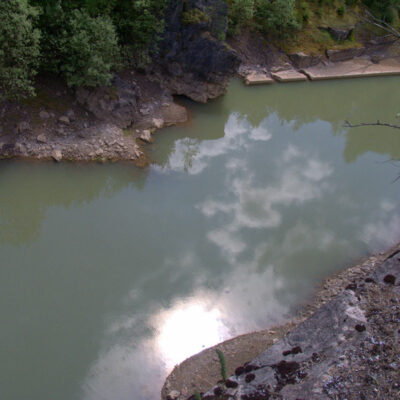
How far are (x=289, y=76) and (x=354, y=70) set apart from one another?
18.6ft

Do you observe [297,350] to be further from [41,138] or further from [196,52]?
[196,52]

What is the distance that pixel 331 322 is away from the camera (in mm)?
8914

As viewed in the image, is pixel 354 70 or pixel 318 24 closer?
pixel 354 70

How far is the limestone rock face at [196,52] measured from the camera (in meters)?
20.0

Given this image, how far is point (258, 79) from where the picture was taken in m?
24.8

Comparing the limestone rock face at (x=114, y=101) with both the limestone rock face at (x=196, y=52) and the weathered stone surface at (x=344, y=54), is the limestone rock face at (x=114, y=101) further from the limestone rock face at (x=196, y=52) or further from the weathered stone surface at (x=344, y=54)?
the weathered stone surface at (x=344, y=54)

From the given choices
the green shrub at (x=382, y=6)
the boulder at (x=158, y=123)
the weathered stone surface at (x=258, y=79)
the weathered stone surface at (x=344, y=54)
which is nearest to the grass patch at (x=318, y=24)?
the weathered stone surface at (x=344, y=54)

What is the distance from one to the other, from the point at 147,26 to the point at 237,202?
31.2ft

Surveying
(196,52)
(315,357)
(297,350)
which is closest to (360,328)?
(315,357)

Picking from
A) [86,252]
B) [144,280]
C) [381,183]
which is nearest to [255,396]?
[144,280]

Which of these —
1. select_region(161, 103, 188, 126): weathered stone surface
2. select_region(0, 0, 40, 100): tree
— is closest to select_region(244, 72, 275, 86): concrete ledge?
select_region(161, 103, 188, 126): weathered stone surface

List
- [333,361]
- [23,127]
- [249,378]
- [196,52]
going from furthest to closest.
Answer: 1. [196,52]
2. [23,127]
3. [249,378]
4. [333,361]

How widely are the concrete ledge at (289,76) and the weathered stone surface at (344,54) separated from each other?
3271 millimetres

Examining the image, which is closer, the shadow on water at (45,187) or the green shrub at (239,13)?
the shadow on water at (45,187)
